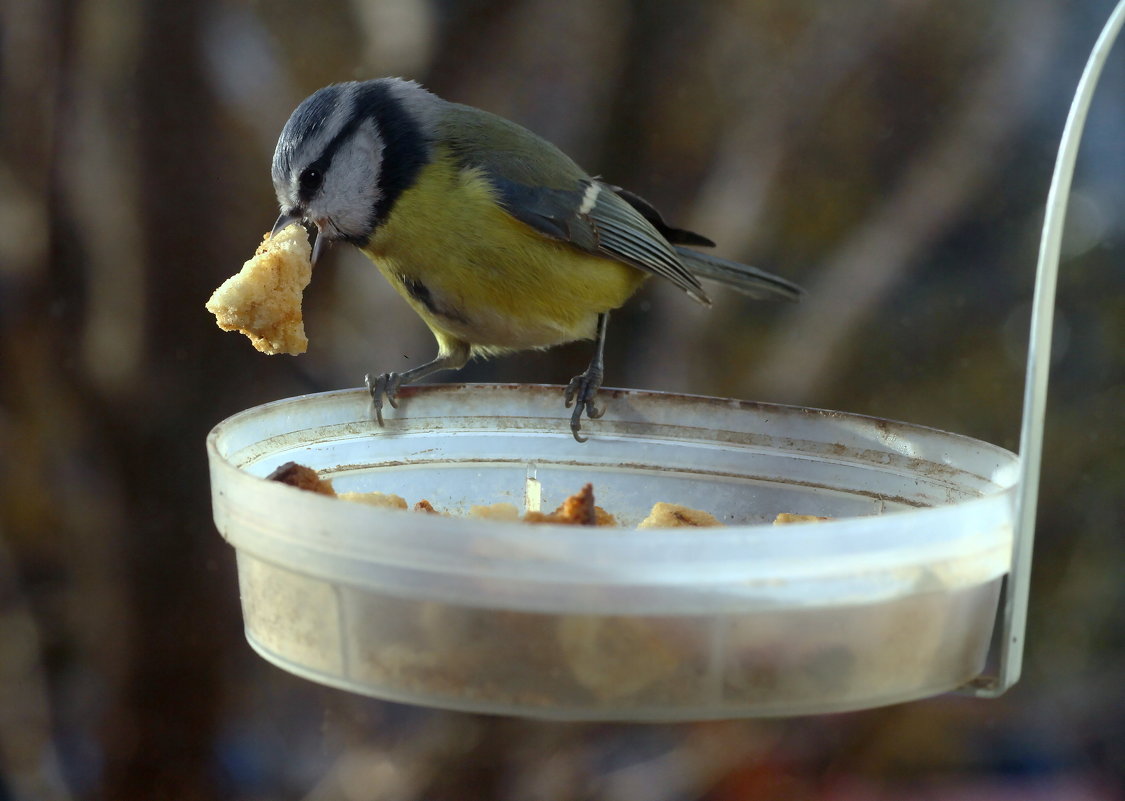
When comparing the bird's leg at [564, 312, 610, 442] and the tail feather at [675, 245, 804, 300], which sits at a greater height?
the tail feather at [675, 245, 804, 300]

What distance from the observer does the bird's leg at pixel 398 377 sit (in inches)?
55.6

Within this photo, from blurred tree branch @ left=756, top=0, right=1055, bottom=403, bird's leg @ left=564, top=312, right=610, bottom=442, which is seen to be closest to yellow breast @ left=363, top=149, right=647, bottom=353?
bird's leg @ left=564, top=312, right=610, bottom=442

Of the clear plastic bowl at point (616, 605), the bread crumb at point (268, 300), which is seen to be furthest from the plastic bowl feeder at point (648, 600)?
the bread crumb at point (268, 300)

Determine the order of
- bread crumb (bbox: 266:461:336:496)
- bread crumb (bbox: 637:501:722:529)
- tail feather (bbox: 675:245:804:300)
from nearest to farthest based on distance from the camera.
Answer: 1. bread crumb (bbox: 266:461:336:496)
2. bread crumb (bbox: 637:501:722:529)
3. tail feather (bbox: 675:245:804:300)

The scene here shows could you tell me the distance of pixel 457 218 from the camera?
1.53 m

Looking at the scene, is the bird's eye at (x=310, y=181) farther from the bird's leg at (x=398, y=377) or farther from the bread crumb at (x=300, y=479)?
the bread crumb at (x=300, y=479)

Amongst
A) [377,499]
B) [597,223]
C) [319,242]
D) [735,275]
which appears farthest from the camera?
[735,275]

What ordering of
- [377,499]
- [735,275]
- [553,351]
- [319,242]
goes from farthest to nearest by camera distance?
[553,351] → [735,275] → [319,242] → [377,499]

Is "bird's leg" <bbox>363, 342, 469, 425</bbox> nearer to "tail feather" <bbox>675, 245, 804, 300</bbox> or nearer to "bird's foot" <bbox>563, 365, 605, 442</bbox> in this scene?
"bird's foot" <bbox>563, 365, 605, 442</bbox>

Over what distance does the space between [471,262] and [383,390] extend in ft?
0.67

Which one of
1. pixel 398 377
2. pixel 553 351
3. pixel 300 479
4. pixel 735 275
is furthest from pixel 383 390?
pixel 553 351

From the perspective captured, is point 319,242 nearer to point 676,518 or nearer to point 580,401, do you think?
point 580,401

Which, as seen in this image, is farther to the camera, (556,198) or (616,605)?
(556,198)

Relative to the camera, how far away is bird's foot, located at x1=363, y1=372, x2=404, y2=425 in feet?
4.58
